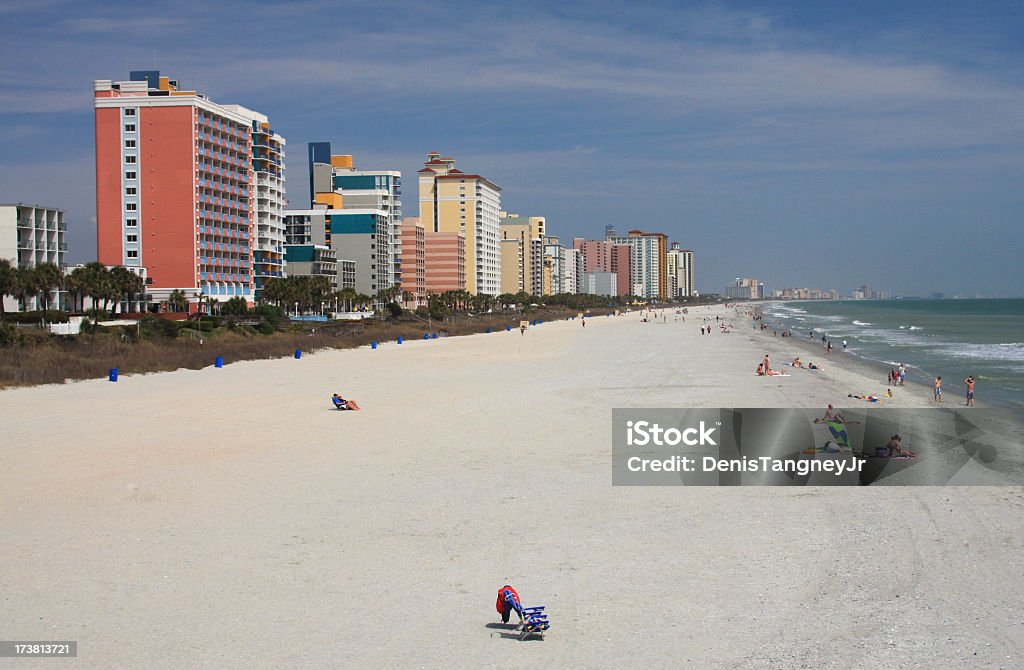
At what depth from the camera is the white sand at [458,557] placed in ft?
27.0

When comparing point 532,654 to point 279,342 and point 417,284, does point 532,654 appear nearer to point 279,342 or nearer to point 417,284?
point 279,342

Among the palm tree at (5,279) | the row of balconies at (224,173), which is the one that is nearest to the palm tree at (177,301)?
the row of balconies at (224,173)

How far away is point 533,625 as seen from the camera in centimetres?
827

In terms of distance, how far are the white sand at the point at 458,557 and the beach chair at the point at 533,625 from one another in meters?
0.14

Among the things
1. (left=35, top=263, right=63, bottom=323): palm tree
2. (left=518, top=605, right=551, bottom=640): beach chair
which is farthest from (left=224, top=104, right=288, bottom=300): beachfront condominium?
(left=518, top=605, right=551, bottom=640): beach chair

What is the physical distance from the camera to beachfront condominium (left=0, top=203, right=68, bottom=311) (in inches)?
2630

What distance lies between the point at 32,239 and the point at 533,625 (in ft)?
245

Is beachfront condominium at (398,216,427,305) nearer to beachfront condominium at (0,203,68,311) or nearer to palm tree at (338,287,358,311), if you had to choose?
palm tree at (338,287,358,311)

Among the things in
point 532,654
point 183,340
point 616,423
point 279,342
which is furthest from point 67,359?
point 532,654

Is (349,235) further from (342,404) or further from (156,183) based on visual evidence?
(342,404)

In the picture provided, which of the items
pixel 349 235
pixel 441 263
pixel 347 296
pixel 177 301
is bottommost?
pixel 177 301

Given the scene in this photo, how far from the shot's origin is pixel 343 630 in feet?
27.8

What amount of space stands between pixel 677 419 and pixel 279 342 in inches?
1411

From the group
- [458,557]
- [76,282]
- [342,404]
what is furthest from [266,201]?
[458,557]
